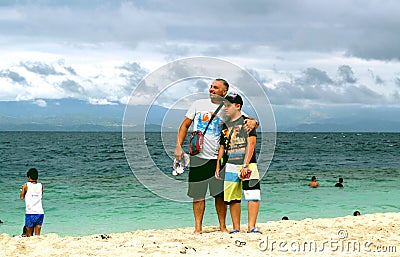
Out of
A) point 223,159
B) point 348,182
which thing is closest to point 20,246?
point 223,159

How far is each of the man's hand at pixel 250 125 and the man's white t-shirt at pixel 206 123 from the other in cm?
33

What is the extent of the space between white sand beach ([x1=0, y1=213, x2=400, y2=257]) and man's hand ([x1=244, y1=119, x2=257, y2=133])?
1.42 metres

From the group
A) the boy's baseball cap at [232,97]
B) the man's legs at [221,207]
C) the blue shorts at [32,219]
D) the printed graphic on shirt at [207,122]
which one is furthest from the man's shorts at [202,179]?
the blue shorts at [32,219]

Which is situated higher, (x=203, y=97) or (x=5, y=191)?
(x=203, y=97)

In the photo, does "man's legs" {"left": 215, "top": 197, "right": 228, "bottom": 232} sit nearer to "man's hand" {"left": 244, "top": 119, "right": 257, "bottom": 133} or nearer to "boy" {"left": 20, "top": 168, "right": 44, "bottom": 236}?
"man's hand" {"left": 244, "top": 119, "right": 257, "bottom": 133}

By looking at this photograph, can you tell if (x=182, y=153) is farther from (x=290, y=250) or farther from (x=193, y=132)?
(x=290, y=250)

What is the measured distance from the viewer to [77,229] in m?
11.5

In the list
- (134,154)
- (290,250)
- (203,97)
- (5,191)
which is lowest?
(5,191)

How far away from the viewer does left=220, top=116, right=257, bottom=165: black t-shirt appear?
6.63 metres

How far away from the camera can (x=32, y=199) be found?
8391 mm

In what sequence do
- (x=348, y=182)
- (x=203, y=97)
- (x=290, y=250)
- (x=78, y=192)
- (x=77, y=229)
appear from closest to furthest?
(x=290, y=250)
(x=203, y=97)
(x=77, y=229)
(x=78, y=192)
(x=348, y=182)

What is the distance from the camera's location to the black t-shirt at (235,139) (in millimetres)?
6633

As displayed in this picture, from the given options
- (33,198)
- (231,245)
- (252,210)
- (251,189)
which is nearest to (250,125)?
(251,189)

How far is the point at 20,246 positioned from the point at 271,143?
346 centimetres
